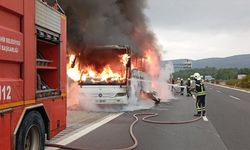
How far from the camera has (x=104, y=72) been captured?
58.0 ft

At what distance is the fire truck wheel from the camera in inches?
232

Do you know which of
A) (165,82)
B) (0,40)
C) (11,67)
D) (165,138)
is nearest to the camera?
(0,40)

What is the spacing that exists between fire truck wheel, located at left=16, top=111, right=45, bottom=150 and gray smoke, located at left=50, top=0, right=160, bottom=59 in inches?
461

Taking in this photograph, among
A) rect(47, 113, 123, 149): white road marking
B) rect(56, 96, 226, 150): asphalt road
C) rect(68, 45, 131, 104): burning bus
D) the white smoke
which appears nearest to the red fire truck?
rect(47, 113, 123, 149): white road marking

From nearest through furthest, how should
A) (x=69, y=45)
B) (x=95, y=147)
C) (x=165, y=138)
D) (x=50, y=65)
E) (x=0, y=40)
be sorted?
1. (x=0, y=40)
2. (x=50, y=65)
3. (x=95, y=147)
4. (x=165, y=138)
5. (x=69, y=45)

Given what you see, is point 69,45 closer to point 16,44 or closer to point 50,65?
point 50,65

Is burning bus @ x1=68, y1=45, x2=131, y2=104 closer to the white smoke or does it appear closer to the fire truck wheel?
the white smoke

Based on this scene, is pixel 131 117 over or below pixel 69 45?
below

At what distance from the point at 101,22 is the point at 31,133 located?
46.4 feet

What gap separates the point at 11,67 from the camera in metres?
5.70

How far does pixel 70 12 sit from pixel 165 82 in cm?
1082

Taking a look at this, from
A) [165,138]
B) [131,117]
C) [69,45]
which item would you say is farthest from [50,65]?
[69,45]

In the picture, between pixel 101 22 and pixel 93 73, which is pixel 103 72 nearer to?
pixel 93 73

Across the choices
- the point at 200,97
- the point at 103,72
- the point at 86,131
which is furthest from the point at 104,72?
the point at 86,131
